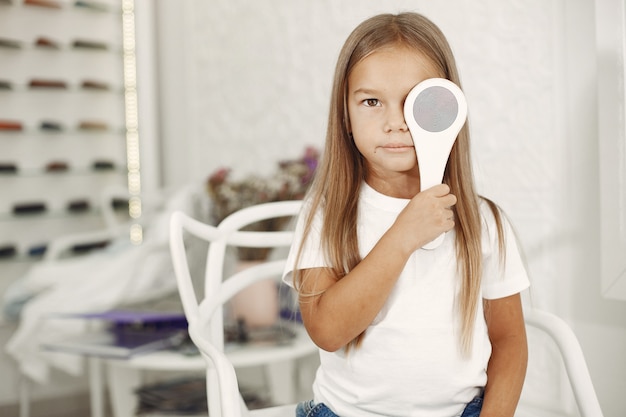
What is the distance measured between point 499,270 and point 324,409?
30 cm

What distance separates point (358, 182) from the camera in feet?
3.07

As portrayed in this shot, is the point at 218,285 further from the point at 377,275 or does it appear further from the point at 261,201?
the point at 261,201

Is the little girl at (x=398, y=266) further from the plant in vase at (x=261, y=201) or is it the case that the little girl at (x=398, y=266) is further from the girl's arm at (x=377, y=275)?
the plant in vase at (x=261, y=201)

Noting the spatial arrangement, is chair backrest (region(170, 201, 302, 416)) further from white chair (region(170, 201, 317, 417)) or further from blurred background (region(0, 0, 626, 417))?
blurred background (region(0, 0, 626, 417))

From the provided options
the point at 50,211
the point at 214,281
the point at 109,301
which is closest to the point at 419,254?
the point at 214,281

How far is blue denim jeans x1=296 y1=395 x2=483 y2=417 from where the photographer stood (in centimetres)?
88

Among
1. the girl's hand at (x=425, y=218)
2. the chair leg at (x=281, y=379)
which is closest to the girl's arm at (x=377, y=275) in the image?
the girl's hand at (x=425, y=218)

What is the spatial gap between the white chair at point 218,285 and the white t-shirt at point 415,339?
0.47 ft

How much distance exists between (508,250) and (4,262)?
2.81 metres

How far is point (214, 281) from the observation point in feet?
3.82

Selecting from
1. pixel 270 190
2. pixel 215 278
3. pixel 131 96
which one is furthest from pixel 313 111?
pixel 131 96

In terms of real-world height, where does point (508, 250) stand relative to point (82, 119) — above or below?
below

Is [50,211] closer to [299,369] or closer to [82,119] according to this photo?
[82,119]

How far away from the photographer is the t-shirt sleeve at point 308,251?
0.89 meters
